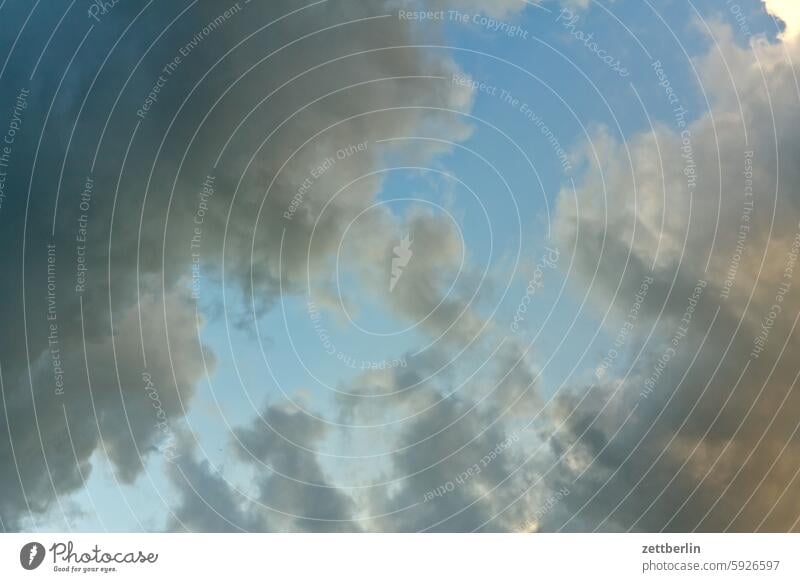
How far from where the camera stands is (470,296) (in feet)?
86.7

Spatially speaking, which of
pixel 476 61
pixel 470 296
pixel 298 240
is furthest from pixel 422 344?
pixel 476 61

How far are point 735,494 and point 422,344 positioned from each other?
1119cm

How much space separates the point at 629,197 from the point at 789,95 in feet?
20.4

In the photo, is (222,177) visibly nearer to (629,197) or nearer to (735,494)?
(629,197)

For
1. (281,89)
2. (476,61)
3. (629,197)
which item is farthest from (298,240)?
(629,197)

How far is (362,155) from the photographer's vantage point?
26.1 m
